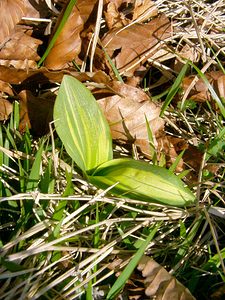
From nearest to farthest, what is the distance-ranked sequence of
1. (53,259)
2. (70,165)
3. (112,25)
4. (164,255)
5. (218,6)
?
(53,259), (164,255), (70,165), (112,25), (218,6)

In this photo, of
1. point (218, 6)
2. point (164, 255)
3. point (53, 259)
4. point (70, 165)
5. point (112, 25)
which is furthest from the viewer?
point (218, 6)

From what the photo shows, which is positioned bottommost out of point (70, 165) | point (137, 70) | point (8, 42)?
point (70, 165)

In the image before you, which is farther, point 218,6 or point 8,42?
point 218,6

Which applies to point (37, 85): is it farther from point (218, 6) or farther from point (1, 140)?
point (218, 6)

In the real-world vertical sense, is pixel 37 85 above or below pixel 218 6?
below

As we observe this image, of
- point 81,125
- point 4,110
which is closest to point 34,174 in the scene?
point 81,125

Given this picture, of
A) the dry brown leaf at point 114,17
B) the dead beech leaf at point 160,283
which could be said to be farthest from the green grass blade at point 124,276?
the dry brown leaf at point 114,17

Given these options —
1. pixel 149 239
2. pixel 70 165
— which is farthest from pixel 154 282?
pixel 70 165
